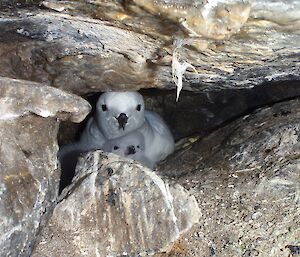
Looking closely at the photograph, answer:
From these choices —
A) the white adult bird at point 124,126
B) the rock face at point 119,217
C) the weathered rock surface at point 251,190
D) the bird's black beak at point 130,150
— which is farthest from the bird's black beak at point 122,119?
the rock face at point 119,217

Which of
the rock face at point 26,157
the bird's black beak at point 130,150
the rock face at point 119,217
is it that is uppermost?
the rock face at point 26,157

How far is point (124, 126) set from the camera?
312cm

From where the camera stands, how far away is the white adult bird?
3.08 meters

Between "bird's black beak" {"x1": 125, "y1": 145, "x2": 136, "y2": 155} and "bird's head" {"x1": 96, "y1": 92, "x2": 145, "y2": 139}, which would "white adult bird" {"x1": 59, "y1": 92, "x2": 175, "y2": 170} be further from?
"bird's black beak" {"x1": 125, "y1": 145, "x2": 136, "y2": 155}

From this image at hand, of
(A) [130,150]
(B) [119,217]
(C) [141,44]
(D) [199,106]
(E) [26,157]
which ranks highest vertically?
(C) [141,44]

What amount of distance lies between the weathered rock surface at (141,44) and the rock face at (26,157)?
0.28m

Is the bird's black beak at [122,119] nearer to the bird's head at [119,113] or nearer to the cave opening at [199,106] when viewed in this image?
the bird's head at [119,113]

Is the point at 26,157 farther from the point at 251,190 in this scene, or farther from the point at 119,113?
the point at 119,113

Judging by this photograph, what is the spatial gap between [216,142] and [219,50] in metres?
0.99

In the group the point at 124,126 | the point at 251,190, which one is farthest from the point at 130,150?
the point at 251,190

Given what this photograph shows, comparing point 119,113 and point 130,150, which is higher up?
point 119,113

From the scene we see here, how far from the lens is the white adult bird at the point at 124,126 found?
3.08 m

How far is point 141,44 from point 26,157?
63cm

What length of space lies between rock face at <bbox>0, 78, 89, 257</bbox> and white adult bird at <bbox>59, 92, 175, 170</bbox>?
1175 mm
